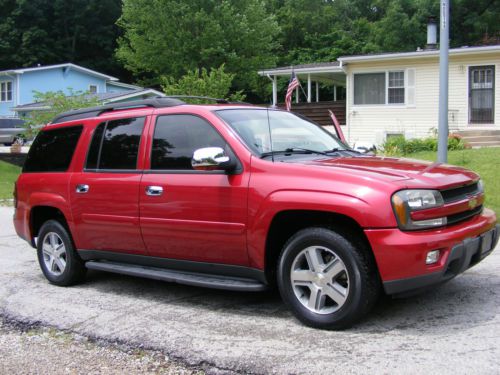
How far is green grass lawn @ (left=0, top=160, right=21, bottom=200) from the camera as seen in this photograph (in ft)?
55.2

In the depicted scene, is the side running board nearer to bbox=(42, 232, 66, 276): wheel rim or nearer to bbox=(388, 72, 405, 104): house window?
bbox=(42, 232, 66, 276): wheel rim

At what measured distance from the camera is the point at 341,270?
14.2 ft

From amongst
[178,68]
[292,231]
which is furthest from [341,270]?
[178,68]

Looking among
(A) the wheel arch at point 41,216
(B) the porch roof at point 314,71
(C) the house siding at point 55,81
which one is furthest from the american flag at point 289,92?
(C) the house siding at point 55,81

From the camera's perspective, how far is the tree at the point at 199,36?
3925cm

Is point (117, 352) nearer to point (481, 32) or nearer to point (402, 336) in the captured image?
point (402, 336)

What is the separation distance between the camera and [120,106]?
6.07 metres

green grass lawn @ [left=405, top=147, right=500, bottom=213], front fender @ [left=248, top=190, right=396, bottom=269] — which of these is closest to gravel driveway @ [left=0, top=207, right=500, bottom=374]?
front fender @ [left=248, top=190, right=396, bottom=269]

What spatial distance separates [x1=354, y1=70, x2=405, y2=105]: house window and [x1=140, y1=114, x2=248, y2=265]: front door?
18.5m

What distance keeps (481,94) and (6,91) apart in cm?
3830

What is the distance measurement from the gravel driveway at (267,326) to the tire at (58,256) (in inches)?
4.6

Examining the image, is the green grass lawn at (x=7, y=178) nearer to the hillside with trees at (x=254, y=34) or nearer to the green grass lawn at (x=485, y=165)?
the green grass lawn at (x=485, y=165)

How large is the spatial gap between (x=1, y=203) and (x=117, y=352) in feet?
39.0

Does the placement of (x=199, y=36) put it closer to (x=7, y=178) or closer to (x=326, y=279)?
(x=7, y=178)
